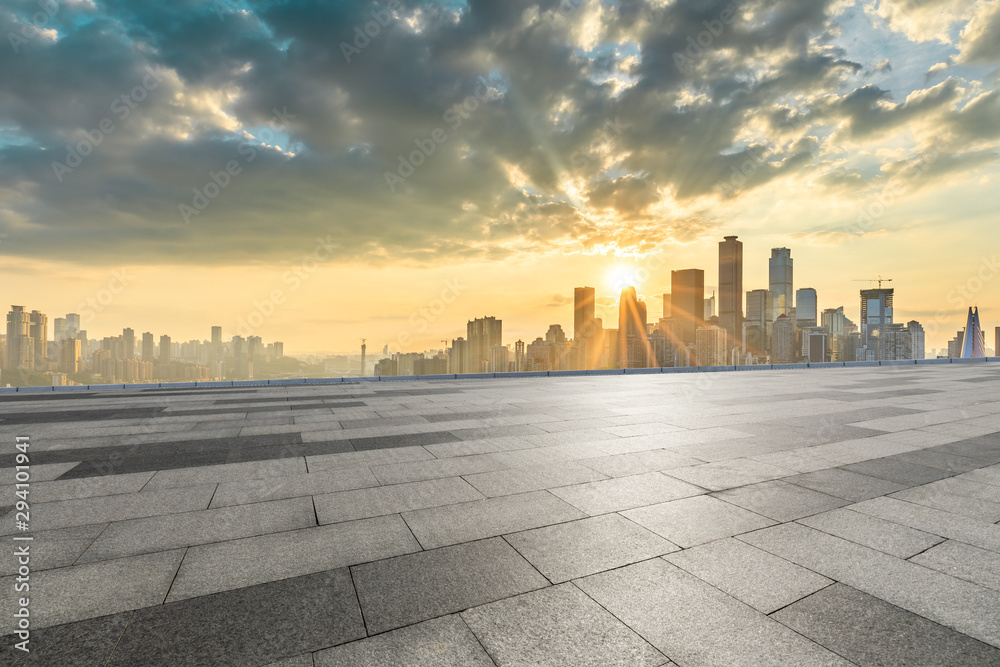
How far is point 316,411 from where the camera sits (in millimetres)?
15383

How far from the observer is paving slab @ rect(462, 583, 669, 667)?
10.6 feet

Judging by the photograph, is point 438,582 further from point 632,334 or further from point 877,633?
point 632,334

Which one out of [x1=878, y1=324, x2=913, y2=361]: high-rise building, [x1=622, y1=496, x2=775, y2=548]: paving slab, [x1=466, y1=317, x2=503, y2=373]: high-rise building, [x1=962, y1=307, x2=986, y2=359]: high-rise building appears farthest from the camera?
[x1=878, y1=324, x2=913, y2=361]: high-rise building

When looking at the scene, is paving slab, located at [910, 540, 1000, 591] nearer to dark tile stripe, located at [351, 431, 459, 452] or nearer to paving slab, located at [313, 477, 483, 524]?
paving slab, located at [313, 477, 483, 524]

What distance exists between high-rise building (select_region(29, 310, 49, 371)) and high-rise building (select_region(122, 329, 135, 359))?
1908 centimetres

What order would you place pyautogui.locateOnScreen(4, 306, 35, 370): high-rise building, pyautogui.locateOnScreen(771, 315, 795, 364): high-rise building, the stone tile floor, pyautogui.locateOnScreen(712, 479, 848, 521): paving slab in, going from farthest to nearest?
pyautogui.locateOnScreen(771, 315, 795, 364): high-rise building → pyautogui.locateOnScreen(4, 306, 35, 370): high-rise building → pyautogui.locateOnScreen(712, 479, 848, 521): paving slab → the stone tile floor

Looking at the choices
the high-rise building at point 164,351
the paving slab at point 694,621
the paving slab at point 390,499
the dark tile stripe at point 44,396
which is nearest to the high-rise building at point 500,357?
the high-rise building at point 164,351

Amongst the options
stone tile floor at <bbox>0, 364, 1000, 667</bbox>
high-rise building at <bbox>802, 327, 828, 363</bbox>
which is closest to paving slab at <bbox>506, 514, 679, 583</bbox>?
stone tile floor at <bbox>0, 364, 1000, 667</bbox>

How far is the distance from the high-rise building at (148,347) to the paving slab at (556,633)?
11119 cm

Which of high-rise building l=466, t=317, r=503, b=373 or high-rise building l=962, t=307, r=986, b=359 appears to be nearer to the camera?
high-rise building l=962, t=307, r=986, b=359

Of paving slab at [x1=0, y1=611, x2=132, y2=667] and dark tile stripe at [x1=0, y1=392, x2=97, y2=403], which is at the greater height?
paving slab at [x1=0, y1=611, x2=132, y2=667]

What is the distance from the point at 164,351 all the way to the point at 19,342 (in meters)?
34.9

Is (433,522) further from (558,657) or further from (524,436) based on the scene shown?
(524,436)

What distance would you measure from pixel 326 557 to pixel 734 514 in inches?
199
